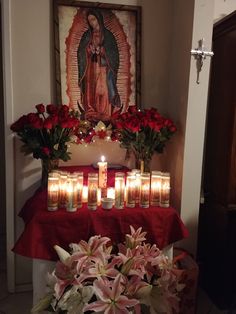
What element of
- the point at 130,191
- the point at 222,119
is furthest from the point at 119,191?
the point at 222,119

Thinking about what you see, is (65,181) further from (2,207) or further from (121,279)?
(2,207)

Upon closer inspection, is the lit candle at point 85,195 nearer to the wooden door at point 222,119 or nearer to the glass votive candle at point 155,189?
the glass votive candle at point 155,189

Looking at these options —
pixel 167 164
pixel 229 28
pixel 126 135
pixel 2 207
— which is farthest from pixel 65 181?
pixel 2 207

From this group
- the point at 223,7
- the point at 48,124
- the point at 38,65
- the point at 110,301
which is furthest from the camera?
the point at 223,7

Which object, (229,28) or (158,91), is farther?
(158,91)

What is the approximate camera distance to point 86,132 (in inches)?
81.4

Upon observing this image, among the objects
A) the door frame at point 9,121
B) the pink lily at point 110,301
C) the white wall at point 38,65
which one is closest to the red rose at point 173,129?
the white wall at point 38,65

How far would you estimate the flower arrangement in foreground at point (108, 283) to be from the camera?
2.33ft

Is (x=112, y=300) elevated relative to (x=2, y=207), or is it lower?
elevated

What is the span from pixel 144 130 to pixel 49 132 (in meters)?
0.55

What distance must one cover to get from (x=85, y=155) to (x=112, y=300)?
1.52m

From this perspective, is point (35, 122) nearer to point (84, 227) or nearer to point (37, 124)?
point (37, 124)

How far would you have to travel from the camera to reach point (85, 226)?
1540mm

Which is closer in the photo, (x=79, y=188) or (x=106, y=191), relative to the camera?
(x=79, y=188)
